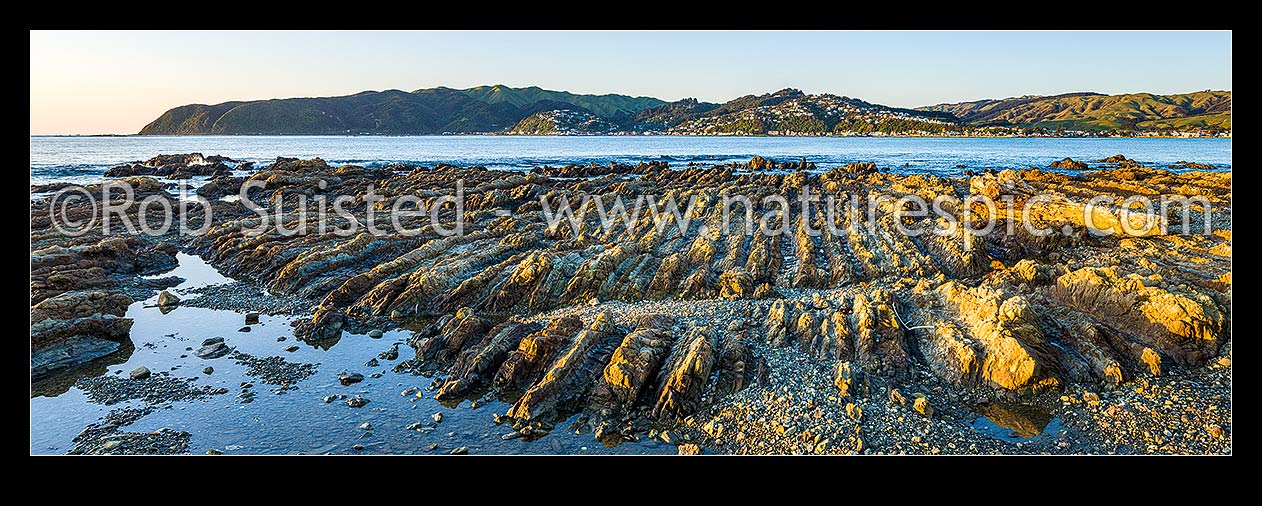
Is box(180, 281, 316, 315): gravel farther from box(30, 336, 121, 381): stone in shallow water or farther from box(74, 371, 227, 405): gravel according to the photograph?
box(74, 371, 227, 405): gravel

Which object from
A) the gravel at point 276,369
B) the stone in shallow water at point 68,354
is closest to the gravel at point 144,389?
the gravel at point 276,369

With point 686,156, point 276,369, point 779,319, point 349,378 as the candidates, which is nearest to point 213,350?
point 276,369

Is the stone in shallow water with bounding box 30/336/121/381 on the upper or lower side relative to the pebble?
upper

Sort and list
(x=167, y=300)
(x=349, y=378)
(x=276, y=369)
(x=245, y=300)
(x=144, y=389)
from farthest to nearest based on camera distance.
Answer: (x=245, y=300) → (x=167, y=300) → (x=276, y=369) → (x=349, y=378) → (x=144, y=389)

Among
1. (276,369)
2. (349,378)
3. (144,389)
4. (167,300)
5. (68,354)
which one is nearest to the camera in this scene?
(144,389)

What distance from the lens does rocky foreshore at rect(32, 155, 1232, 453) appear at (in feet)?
46.0

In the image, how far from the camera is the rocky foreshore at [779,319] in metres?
14.0

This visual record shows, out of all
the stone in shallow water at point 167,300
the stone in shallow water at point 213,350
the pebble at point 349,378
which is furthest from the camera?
the stone in shallow water at point 167,300

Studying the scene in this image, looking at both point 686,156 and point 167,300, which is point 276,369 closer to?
point 167,300

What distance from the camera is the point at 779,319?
19.0m

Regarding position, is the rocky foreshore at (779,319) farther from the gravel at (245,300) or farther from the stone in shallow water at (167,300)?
the stone in shallow water at (167,300)

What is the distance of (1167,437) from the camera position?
1296cm

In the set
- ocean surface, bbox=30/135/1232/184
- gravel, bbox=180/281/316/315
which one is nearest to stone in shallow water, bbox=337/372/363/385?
gravel, bbox=180/281/316/315

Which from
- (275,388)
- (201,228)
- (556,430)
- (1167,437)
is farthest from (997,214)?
(201,228)
